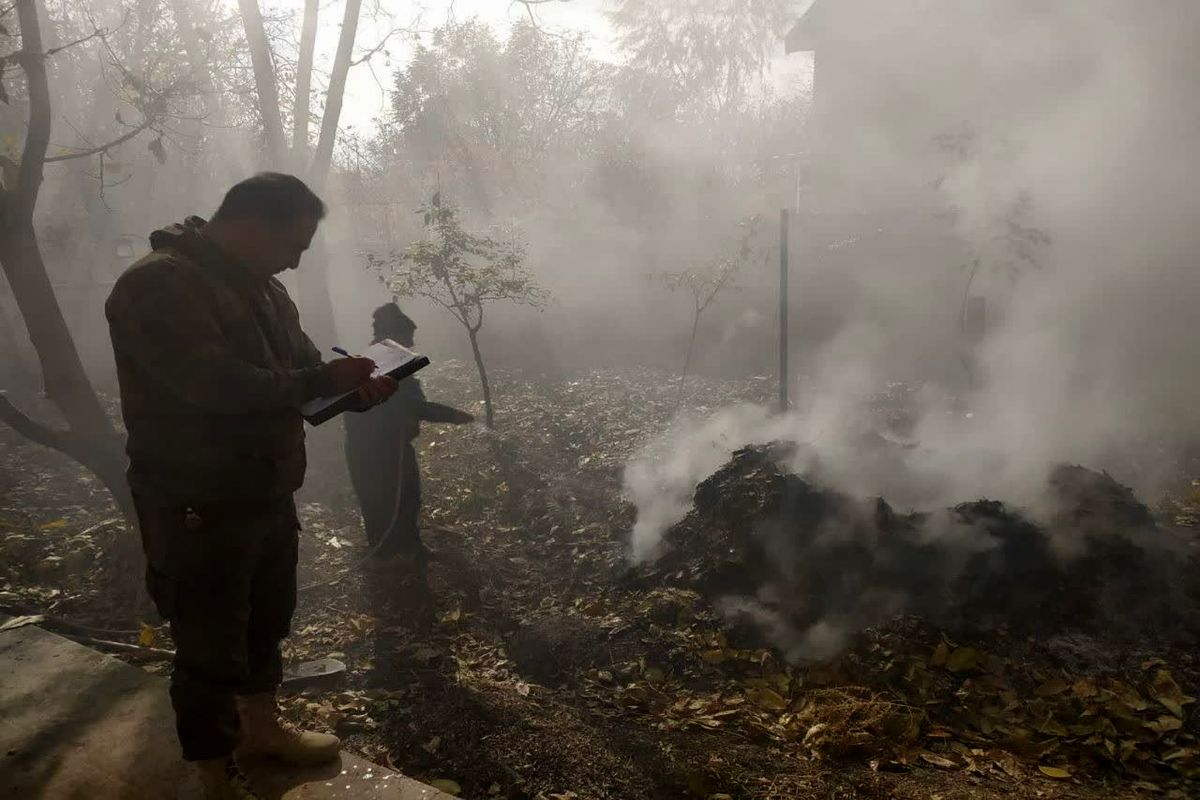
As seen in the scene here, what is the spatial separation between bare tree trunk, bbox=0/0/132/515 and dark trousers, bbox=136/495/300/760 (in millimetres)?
4182

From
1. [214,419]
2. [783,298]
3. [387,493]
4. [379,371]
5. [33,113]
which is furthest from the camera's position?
[783,298]

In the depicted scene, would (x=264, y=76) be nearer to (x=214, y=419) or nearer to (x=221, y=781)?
(x=214, y=419)

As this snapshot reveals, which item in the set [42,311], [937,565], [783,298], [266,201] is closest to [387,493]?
[42,311]

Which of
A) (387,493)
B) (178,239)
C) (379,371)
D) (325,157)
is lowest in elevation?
(387,493)

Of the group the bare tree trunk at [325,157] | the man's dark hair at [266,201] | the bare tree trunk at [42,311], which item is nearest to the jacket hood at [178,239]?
the man's dark hair at [266,201]

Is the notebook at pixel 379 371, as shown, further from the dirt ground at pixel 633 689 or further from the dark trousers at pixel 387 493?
the dark trousers at pixel 387 493

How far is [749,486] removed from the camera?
539 centimetres

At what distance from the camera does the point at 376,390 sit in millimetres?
2395

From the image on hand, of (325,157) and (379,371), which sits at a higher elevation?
(325,157)

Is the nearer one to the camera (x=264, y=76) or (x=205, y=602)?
(x=205, y=602)

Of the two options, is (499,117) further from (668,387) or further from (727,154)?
(668,387)

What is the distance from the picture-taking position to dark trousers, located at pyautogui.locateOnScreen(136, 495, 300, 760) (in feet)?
7.51

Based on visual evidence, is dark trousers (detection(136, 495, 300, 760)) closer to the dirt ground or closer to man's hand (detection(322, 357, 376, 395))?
man's hand (detection(322, 357, 376, 395))

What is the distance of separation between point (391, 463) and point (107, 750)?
300 centimetres
